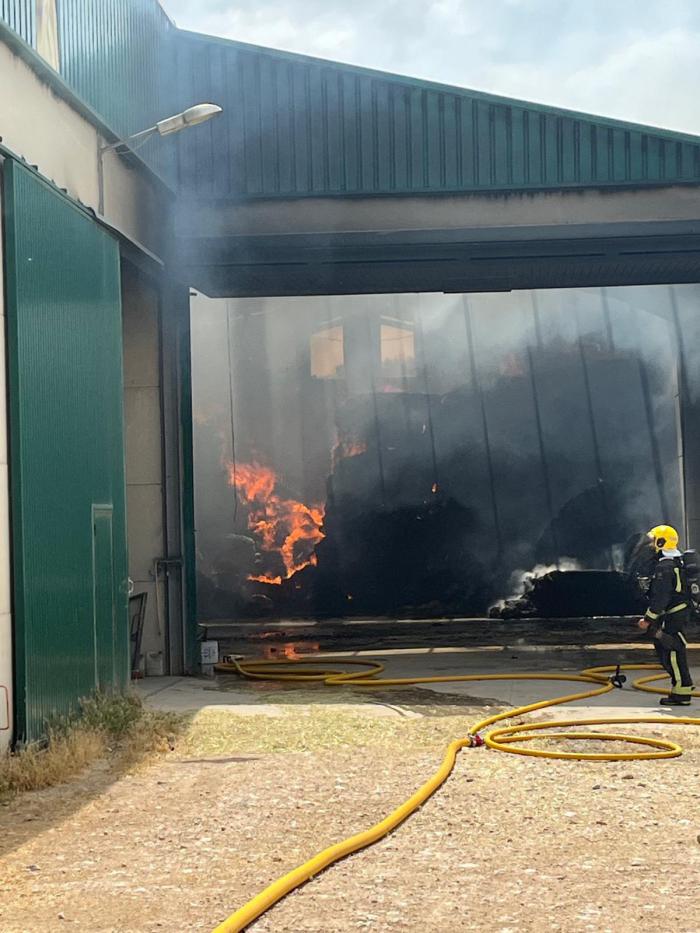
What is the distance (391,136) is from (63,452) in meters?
6.04

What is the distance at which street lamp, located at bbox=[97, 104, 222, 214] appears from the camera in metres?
10.5

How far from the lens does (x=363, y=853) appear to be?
6402 millimetres

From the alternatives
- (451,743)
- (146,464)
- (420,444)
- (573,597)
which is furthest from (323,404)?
(451,743)

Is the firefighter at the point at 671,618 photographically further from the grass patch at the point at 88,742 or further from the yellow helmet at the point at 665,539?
the grass patch at the point at 88,742

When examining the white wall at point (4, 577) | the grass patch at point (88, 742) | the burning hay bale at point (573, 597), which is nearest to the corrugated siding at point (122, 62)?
the white wall at point (4, 577)

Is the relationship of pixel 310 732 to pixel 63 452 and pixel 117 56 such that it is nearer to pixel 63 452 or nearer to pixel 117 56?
pixel 63 452

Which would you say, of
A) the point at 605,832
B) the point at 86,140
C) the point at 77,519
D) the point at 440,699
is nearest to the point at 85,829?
the point at 605,832

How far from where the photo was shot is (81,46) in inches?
442

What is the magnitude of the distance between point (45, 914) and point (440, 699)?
7.22 meters

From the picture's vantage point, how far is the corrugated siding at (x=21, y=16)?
360 inches

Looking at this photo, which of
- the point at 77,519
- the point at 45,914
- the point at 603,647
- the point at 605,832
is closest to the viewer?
the point at 45,914

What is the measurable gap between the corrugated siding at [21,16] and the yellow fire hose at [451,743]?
6127mm

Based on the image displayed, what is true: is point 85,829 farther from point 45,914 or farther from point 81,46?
point 81,46

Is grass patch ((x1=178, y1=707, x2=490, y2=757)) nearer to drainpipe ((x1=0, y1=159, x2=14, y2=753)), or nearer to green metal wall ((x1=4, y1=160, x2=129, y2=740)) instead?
green metal wall ((x1=4, y1=160, x2=129, y2=740))
